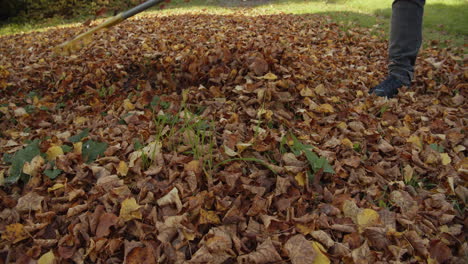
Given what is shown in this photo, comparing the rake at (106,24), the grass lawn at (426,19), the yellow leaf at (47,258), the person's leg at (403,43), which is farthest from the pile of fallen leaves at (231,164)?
the grass lawn at (426,19)

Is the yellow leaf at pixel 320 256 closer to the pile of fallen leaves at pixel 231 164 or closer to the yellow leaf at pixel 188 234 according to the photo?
the pile of fallen leaves at pixel 231 164

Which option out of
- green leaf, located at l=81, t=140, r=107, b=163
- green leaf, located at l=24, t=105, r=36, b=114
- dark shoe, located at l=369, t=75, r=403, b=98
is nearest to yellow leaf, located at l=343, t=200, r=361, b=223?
green leaf, located at l=81, t=140, r=107, b=163

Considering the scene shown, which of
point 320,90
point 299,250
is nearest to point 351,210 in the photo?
point 299,250

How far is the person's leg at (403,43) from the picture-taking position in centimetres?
274

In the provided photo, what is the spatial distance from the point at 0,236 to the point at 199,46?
8.76 feet

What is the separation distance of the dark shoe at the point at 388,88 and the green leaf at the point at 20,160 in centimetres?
266

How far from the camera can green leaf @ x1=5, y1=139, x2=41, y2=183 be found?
64.9 inches

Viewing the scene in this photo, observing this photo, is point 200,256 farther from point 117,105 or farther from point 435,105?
point 435,105

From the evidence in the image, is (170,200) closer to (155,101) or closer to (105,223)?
(105,223)

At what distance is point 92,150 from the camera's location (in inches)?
73.0

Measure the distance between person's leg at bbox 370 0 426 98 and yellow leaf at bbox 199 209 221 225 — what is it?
2.09 metres

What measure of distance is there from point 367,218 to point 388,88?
1834 millimetres

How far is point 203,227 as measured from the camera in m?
1.40

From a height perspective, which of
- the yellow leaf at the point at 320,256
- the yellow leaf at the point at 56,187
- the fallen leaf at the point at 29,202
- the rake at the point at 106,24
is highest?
the rake at the point at 106,24
